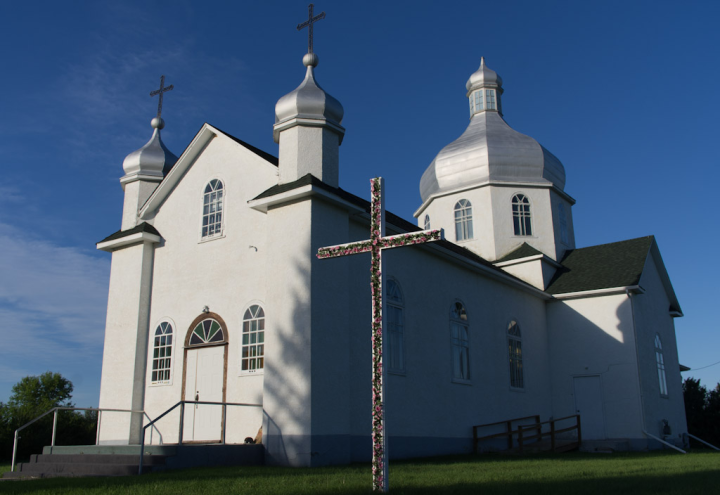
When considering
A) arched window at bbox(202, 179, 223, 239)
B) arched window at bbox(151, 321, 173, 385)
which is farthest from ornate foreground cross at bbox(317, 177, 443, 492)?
arched window at bbox(151, 321, 173, 385)

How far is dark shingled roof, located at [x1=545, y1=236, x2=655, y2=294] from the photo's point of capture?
21.3 meters

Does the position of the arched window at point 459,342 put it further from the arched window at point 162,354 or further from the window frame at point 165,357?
the arched window at point 162,354

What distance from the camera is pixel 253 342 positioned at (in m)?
13.7

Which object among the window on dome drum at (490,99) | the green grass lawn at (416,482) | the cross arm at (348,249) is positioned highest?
the window on dome drum at (490,99)

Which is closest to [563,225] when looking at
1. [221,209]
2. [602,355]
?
[602,355]

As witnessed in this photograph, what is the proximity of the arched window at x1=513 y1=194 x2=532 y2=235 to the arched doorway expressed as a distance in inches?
511

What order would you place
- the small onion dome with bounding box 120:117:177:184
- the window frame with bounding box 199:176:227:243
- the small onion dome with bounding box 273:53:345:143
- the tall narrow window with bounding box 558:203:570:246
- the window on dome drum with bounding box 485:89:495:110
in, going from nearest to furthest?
1. the small onion dome with bounding box 273:53:345:143
2. the window frame with bounding box 199:176:227:243
3. the small onion dome with bounding box 120:117:177:184
4. the tall narrow window with bounding box 558:203:570:246
5. the window on dome drum with bounding box 485:89:495:110

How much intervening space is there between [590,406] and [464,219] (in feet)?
25.6

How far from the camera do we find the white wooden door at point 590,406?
20.6 meters

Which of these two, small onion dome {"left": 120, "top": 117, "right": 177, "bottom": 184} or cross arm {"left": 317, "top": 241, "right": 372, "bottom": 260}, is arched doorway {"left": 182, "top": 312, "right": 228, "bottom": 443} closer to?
small onion dome {"left": 120, "top": 117, "right": 177, "bottom": 184}

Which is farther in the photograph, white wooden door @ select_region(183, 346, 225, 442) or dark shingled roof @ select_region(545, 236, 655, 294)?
dark shingled roof @ select_region(545, 236, 655, 294)

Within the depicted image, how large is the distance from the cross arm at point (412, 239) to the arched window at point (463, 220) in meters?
16.3

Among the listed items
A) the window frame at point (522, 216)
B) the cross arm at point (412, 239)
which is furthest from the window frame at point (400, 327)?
the window frame at point (522, 216)

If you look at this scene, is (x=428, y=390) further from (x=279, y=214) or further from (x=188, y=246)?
(x=188, y=246)
